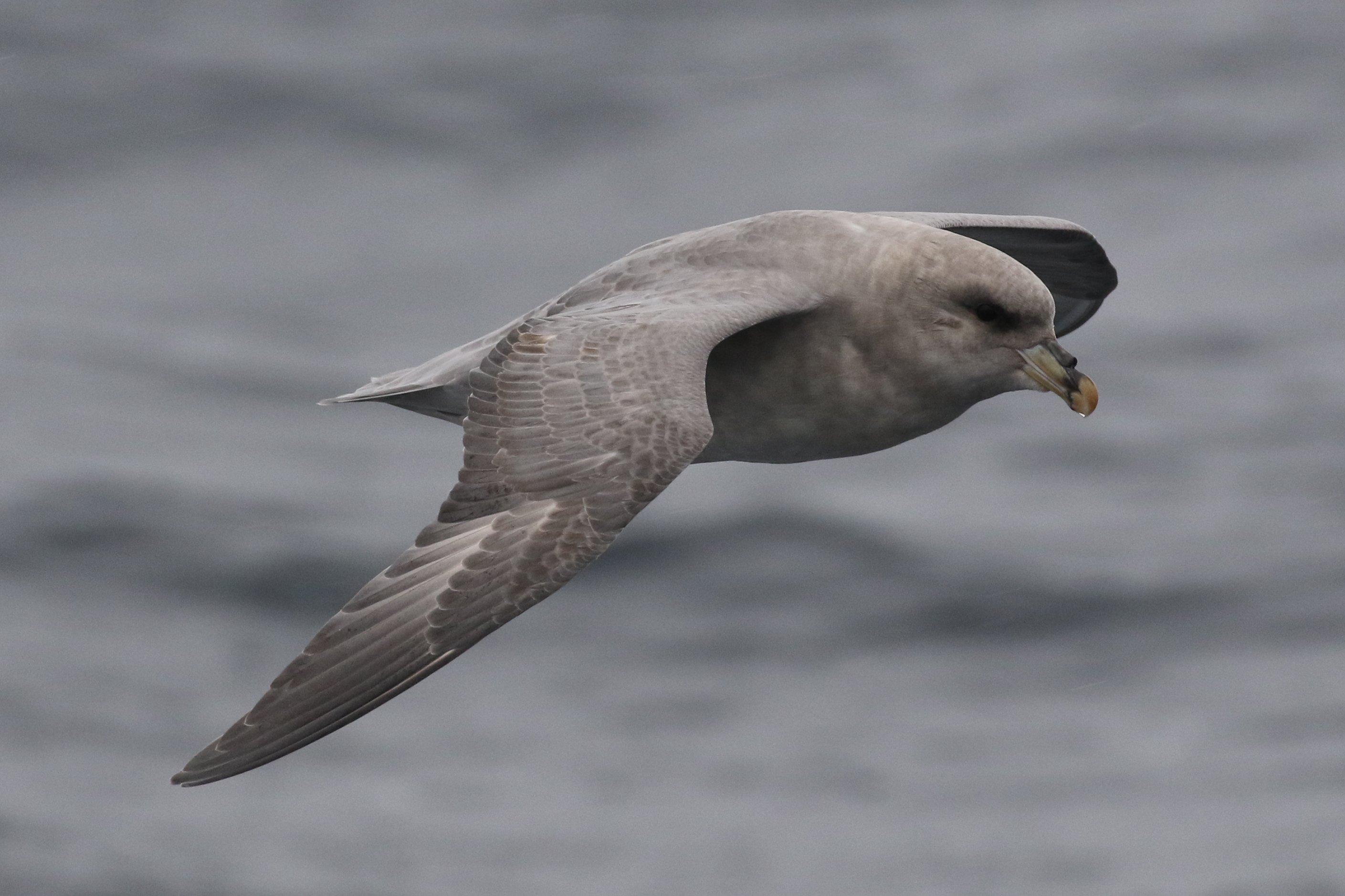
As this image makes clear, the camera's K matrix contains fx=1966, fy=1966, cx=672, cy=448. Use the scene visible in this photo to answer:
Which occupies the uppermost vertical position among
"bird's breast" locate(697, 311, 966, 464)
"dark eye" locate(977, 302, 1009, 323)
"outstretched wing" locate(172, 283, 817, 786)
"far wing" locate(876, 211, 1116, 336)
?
"far wing" locate(876, 211, 1116, 336)

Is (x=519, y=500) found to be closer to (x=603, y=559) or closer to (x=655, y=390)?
(x=655, y=390)

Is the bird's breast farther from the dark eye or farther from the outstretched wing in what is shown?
the outstretched wing

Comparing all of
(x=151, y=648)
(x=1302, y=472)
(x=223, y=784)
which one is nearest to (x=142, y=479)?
(x=151, y=648)

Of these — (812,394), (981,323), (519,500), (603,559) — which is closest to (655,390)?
(519,500)

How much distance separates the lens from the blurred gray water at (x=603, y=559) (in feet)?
63.8

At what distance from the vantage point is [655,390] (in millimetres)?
7109

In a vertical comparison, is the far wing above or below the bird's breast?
above

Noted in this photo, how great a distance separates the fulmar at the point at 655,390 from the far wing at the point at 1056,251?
0.04 meters

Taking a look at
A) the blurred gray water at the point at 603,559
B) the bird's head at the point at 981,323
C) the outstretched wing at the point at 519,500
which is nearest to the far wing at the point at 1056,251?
the bird's head at the point at 981,323

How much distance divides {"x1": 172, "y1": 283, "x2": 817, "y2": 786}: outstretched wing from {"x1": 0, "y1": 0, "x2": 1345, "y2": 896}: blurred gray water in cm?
1203

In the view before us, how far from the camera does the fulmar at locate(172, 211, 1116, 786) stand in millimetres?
6715

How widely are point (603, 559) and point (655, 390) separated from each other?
1377 cm

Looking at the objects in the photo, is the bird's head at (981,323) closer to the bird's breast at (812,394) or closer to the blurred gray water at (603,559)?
the bird's breast at (812,394)

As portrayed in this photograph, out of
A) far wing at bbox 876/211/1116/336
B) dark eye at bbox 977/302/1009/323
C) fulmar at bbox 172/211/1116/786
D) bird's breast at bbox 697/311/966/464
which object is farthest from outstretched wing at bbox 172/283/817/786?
far wing at bbox 876/211/1116/336
